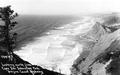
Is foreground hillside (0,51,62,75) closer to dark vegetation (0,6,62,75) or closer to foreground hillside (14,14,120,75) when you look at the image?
dark vegetation (0,6,62,75)

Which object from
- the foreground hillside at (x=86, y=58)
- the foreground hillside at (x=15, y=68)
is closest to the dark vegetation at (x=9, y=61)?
the foreground hillside at (x=15, y=68)

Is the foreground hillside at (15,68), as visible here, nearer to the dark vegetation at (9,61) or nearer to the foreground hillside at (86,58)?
the dark vegetation at (9,61)

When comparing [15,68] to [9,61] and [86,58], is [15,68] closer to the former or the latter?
[9,61]

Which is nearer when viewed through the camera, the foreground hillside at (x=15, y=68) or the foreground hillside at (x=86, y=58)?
the foreground hillside at (x=86, y=58)

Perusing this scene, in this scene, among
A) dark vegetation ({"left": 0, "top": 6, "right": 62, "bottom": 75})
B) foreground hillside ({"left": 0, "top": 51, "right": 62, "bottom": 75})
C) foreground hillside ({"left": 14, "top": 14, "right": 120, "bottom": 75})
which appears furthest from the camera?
dark vegetation ({"left": 0, "top": 6, "right": 62, "bottom": 75})

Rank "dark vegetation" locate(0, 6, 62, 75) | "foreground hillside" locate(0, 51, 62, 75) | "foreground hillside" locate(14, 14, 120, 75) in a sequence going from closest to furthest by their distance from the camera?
"foreground hillside" locate(14, 14, 120, 75)
"foreground hillside" locate(0, 51, 62, 75)
"dark vegetation" locate(0, 6, 62, 75)

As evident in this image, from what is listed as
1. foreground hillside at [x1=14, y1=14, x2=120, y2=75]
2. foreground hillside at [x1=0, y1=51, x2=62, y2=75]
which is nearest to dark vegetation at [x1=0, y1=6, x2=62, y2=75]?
foreground hillside at [x1=0, y1=51, x2=62, y2=75]

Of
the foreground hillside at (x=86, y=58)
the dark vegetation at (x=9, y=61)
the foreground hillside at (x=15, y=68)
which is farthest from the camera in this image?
the dark vegetation at (x=9, y=61)

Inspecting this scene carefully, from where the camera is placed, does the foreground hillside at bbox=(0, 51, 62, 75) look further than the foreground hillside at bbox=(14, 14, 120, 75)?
Yes

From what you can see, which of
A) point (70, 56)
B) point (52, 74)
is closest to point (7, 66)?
point (52, 74)

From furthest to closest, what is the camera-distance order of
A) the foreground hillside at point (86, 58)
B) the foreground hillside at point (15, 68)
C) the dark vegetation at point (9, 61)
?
the dark vegetation at point (9, 61), the foreground hillside at point (15, 68), the foreground hillside at point (86, 58)

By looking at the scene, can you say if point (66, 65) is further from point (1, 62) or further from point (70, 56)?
point (1, 62)
